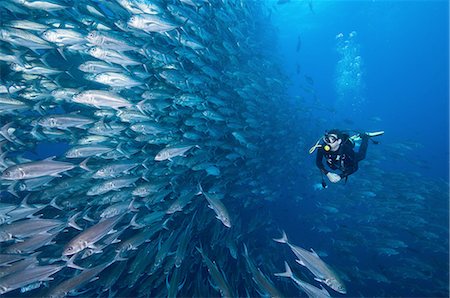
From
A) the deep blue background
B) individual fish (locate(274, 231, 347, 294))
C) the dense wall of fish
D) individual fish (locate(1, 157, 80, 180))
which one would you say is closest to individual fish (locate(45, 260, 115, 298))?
the dense wall of fish

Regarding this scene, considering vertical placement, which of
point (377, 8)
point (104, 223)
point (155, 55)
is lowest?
point (104, 223)

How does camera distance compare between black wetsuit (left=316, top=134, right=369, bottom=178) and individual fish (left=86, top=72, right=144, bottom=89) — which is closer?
black wetsuit (left=316, top=134, right=369, bottom=178)

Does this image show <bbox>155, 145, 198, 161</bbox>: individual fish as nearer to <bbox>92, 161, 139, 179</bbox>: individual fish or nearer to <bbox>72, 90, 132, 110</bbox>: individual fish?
<bbox>92, 161, 139, 179</bbox>: individual fish

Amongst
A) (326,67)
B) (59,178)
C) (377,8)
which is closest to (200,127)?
(59,178)

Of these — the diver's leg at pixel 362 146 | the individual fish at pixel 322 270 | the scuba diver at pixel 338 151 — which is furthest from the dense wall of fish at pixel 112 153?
the diver's leg at pixel 362 146

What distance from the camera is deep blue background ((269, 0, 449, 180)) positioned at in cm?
3710

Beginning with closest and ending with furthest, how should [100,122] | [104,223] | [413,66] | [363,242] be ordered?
[104,223]
[100,122]
[363,242]
[413,66]

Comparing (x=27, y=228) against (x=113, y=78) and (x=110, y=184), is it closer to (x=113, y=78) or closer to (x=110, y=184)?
(x=110, y=184)

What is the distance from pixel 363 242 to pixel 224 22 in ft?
25.2

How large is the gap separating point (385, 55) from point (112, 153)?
65.9 meters

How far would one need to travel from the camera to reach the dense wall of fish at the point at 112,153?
14.5 ft

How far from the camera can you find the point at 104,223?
167 inches

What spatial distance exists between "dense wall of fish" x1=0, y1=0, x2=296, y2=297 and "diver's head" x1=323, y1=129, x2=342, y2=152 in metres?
1.91

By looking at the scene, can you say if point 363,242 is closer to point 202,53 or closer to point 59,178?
point 202,53
